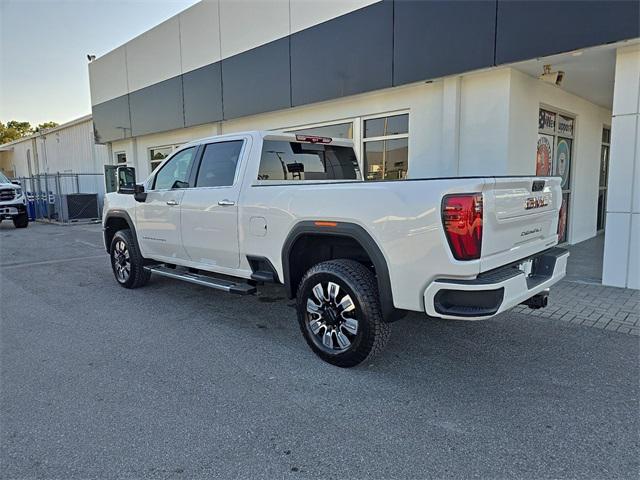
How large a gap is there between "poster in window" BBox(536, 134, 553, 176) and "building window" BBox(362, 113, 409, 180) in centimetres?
237

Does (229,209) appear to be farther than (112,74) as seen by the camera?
No

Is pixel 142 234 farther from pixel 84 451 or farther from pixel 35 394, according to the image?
pixel 84 451

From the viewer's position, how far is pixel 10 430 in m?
2.99

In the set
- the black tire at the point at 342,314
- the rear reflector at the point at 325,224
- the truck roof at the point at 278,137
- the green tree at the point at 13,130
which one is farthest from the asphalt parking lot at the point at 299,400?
the green tree at the point at 13,130

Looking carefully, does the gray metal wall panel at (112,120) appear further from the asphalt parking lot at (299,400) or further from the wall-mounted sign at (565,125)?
the wall-mounted sign at (565,125)

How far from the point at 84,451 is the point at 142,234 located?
12.7ft

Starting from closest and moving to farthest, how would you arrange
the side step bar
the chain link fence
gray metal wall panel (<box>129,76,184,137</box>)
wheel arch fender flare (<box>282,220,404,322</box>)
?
wheel arch fender flare (<box>282,220,404,322</box>)
the side step bar
gray metal wall panel (<box>129,76,184,137</box>)
the chain link fence

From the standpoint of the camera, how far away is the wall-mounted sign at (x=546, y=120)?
27.0ft

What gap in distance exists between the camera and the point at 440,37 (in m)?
7.05

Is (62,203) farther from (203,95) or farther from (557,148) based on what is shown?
(557,148)

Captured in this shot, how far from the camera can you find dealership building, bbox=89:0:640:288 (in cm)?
611

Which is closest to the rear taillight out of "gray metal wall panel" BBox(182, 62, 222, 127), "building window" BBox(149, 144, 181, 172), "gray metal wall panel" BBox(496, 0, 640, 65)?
"gray metal wall panel" BBox(496, 0, 640, 65)

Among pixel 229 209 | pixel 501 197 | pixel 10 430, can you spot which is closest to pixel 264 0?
pixel 229 209

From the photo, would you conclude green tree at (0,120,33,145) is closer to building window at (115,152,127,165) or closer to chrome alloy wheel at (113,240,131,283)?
building window at (115,152,127,165)
